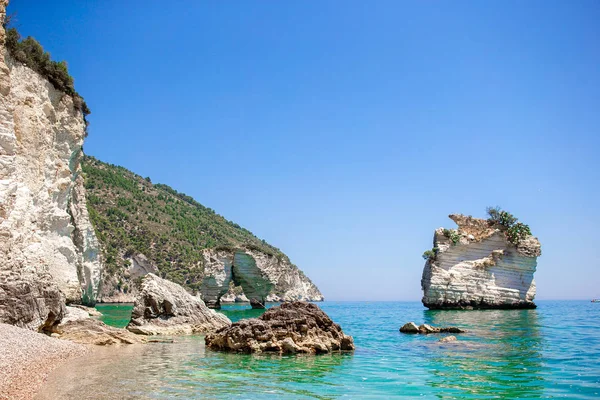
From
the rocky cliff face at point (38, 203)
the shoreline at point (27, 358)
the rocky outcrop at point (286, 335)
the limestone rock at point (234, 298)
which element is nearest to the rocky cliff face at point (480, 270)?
the rocky outcrop at point (286, 335)

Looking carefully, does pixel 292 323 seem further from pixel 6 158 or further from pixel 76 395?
pixel 6 158

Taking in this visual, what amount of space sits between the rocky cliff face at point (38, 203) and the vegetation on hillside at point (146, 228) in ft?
88.5

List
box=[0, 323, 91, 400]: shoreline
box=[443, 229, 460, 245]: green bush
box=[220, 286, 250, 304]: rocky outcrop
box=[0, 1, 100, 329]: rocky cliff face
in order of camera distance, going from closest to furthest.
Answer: box=[0, 323, 91, 400]: shoreline, box=[0, 1, 100, 329]: rocky cliff face, box=[443, 229, 460, 245]: green bush, box=[220, 286, 250, 304]: rocky outcrop

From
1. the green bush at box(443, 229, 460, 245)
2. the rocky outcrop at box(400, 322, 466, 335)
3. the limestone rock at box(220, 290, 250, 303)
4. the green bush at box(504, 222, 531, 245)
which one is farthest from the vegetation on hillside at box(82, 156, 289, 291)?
the rocky outcrop at box(400, 322, 466, 335)

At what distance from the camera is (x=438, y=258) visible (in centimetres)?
4816

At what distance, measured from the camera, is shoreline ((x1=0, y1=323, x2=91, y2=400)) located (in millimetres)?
8766

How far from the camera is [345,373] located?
1279cm

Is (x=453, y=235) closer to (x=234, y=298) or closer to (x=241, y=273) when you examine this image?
(x=241, y=273)

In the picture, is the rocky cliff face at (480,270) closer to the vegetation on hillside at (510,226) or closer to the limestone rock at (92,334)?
the vegetation on hillside at (510,226)

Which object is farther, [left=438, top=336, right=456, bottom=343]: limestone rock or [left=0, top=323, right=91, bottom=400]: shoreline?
[left=438, top=336, right=456, bottom=343]: limestone rock

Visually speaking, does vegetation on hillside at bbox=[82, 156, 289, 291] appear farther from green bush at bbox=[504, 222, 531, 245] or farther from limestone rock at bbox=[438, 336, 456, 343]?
limestone rock at bbox=[438, 336, 456, 343]

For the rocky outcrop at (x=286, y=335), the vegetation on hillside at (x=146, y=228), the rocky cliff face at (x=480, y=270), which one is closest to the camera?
the rocky outcrop at (x=286, y=335)

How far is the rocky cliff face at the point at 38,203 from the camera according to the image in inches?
595

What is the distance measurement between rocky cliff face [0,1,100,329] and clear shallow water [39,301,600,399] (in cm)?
286
